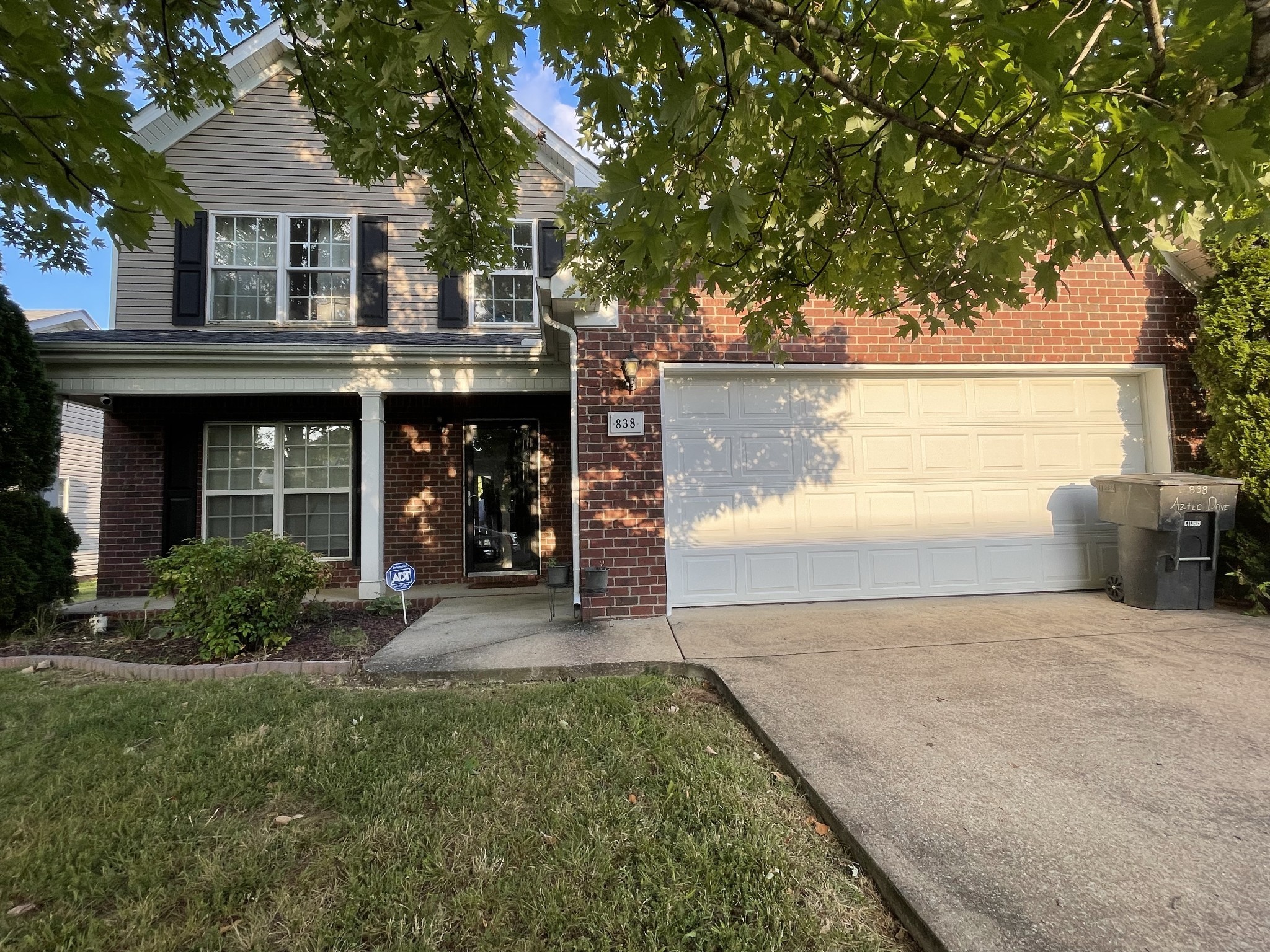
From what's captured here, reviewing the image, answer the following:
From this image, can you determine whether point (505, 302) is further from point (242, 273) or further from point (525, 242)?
point (242, 273)

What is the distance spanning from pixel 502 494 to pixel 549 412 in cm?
136

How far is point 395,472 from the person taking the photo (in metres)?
7.61

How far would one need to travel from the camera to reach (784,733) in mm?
2662

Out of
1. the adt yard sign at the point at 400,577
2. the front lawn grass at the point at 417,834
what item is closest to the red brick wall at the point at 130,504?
the adt yard sign at the point at 400,577

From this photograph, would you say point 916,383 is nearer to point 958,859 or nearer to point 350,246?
point 958,859

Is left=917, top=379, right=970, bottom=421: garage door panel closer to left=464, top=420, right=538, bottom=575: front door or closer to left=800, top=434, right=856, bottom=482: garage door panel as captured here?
left=800, top=434, right=856, bottom=482: garage door panel

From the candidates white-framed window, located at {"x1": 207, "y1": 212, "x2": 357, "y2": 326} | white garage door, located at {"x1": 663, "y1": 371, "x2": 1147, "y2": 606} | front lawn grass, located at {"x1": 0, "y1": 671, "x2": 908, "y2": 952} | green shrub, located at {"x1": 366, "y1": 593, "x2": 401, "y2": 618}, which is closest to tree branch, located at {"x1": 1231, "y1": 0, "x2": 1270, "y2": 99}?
front lawn grass, located at {"x1": 0, "y1": 671, "x2": 908, "y2": 952}

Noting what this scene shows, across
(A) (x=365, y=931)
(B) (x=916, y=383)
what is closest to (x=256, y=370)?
(A) (x=365, y=931)

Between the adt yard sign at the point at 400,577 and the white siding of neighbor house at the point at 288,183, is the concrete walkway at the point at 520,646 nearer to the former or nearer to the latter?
the adt yard sign at the point at 400,577

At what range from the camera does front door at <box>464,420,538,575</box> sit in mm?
7715

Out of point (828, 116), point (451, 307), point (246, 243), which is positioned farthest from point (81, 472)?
point (828, 116)

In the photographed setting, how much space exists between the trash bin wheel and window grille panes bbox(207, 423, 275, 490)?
398 inches

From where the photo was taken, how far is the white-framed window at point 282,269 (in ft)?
24.5

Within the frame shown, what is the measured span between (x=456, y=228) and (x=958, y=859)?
4.24 meters
